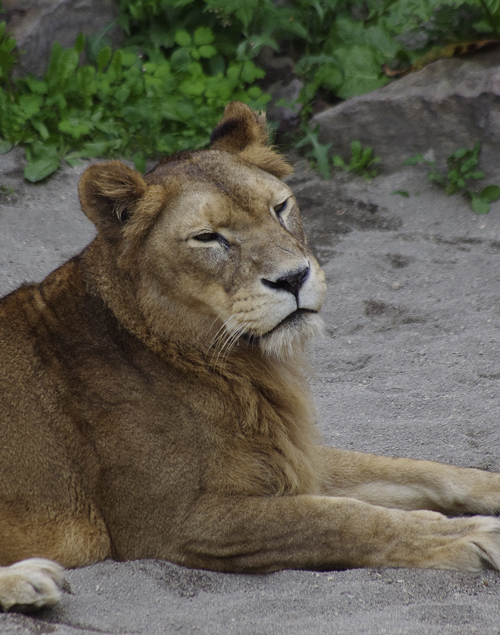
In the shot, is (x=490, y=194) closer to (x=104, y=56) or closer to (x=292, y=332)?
(x=104, y=56)

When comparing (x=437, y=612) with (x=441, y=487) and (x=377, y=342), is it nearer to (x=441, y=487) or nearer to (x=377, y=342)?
(x=441, y=487)

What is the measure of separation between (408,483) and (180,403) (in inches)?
50.1

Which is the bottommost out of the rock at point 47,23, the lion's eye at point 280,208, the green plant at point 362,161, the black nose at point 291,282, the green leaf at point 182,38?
the green plant at point 362,161

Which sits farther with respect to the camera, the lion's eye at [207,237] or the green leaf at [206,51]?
the green leaf at [206,51]

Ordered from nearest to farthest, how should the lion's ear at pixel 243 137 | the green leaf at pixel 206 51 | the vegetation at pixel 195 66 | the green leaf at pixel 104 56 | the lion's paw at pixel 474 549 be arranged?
the lion's paw at pixel 474 549
the lion's ear at pixel 243 137
the vegetation at pixel 195 66
the green leaf at pixel 104 56
the green leaf at pixel 206 51

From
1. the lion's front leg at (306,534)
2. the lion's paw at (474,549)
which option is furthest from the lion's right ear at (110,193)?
the lion's paw at (474,549)

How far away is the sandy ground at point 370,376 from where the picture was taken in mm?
2998

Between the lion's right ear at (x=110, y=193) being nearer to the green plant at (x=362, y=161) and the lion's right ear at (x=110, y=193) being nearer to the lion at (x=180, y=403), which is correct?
the lion at (x=180, y=403)

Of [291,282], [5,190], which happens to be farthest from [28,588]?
[5,190]

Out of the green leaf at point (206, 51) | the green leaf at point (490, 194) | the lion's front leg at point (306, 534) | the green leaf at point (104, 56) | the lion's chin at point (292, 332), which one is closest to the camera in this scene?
the lion's front leg at point (306, 534)

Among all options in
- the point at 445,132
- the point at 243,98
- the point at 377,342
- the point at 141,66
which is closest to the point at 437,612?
the point at 377,342

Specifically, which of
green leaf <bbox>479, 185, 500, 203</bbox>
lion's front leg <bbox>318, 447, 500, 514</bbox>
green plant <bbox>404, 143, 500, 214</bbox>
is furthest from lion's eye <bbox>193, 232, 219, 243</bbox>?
green leaf <bbox>479, 185, 500, 203</bbox>

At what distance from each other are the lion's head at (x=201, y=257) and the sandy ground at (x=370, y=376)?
0.98m

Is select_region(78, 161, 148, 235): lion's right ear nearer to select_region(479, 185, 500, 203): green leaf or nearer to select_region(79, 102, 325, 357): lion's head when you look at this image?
select_region(79, 102, 325, 357): lion's head
